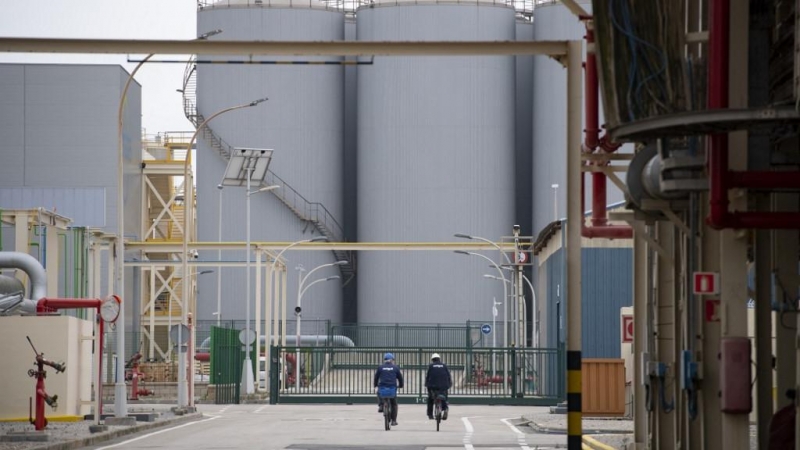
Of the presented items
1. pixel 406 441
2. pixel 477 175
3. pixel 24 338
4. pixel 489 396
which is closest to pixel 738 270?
pixel 406 441

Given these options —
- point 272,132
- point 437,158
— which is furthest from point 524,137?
point 272,132

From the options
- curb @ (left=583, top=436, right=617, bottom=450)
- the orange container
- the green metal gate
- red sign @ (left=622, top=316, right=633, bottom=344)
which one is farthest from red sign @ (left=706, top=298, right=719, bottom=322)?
the green metal gate

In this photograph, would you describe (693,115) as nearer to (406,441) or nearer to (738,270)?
(738,270)

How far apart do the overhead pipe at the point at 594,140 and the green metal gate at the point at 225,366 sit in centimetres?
2993

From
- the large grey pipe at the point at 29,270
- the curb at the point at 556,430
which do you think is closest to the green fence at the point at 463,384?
the large grey pipe at the point at 29,270

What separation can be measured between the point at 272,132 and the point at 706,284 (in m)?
64.4

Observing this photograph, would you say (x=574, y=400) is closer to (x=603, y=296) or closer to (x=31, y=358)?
(x=31, y=358)

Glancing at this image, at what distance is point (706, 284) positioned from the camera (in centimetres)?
1528

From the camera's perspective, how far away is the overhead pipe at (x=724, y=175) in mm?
12820

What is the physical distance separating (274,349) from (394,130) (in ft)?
90.4

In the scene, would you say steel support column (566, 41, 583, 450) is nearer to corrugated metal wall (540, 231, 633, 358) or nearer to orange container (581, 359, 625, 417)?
orange container (581, 359, 625, 417)

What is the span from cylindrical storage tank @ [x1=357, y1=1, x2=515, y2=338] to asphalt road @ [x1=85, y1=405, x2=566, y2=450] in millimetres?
33722

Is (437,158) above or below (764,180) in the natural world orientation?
above

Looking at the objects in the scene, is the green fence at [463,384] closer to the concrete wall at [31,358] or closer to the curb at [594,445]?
the concrete wall at [31,358]
